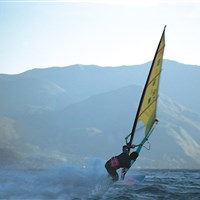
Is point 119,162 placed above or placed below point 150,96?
below

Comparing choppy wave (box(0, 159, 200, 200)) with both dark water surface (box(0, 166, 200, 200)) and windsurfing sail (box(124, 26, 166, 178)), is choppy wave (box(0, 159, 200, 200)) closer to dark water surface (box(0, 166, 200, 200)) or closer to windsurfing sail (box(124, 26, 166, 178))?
dark water surface (box(0, 166, 200, 200))

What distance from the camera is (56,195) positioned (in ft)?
65.5

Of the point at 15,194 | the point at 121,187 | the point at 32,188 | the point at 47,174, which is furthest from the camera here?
the point at 121,187

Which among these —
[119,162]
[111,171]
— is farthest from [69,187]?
[119,162]

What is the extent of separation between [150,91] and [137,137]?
3.36m

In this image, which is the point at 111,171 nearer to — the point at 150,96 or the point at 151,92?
the point at 150,96

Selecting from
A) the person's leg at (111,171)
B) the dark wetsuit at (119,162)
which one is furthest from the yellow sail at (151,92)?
the person's leg at (111,171)

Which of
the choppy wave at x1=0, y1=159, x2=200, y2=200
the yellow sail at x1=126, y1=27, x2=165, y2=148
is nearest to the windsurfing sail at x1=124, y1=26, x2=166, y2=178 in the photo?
the yellow sail at x1=126, y1=27, x2=165, y2=148

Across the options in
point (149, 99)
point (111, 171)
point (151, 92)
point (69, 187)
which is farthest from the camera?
point (151, 92)

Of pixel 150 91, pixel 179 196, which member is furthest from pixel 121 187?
pixel 150 91

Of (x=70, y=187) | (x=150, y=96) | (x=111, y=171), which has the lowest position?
(x=70, y=187)

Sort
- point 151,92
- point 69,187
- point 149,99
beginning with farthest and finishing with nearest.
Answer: point 151,92 < point 149,99 < point 69,187

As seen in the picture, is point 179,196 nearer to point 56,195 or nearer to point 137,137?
point 137,137

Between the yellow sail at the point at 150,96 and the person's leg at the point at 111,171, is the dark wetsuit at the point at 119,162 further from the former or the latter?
the yellow sail at the point at 150,96
